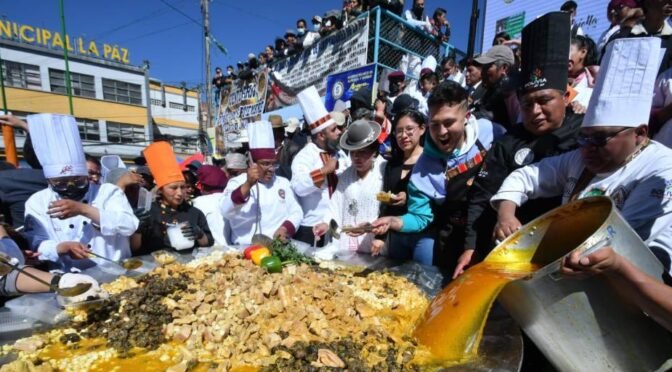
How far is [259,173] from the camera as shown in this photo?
3105mm

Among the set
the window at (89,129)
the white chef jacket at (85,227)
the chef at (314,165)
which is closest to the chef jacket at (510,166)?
the chef at (314,165)

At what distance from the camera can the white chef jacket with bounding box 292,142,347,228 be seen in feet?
11.9

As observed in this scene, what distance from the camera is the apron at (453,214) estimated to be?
230 centimetres

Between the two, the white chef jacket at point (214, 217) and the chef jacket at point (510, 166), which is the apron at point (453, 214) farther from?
the white chef jacket at point (214, 217)

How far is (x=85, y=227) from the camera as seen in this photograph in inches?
104

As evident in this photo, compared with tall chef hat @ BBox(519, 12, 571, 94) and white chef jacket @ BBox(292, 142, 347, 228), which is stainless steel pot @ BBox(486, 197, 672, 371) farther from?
white chef jacket @ BBox(292, 142, 347, 228)

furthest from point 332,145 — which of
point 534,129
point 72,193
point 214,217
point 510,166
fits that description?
point 72,193

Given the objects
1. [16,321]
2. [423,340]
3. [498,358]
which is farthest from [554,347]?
[16,321]

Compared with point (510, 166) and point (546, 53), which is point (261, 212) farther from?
point (546, 53)

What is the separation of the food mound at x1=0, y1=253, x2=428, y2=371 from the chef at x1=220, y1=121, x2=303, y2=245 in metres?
1.13

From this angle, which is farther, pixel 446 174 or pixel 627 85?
pixel 446 174

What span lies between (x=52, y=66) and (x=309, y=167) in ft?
92.5

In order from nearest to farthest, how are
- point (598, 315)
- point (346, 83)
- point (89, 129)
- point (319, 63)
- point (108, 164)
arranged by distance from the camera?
point (598, 315) → point (108, 164) → point (346, 83) → point (319, 63) → point (89, 129)

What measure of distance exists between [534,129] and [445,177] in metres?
0.61
